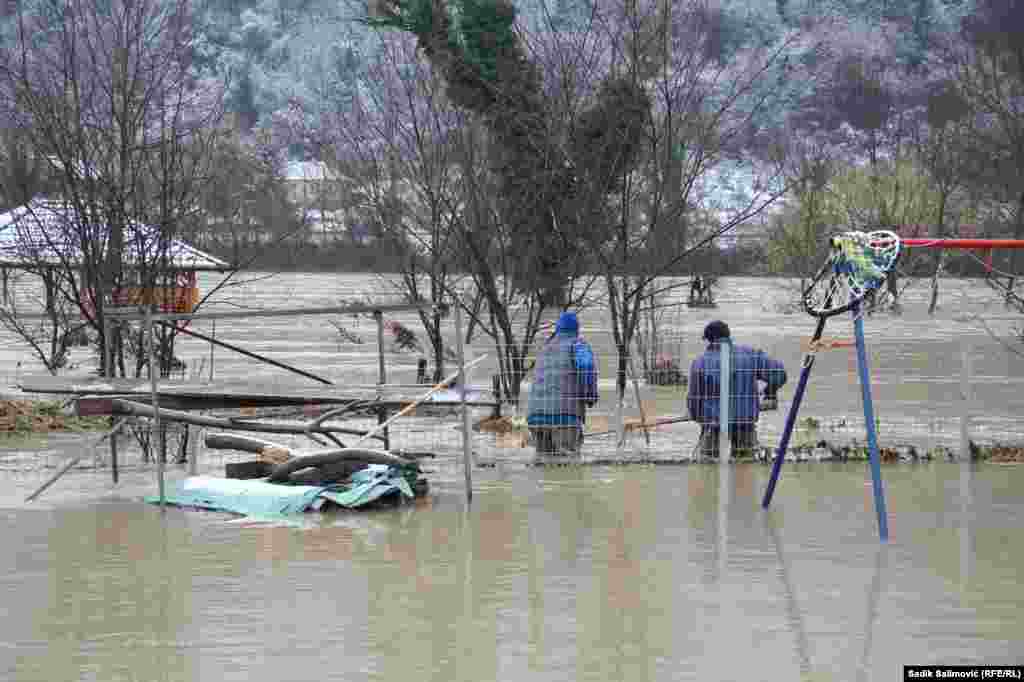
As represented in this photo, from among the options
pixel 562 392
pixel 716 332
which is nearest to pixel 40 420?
pixel 562 392

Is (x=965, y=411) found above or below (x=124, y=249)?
below

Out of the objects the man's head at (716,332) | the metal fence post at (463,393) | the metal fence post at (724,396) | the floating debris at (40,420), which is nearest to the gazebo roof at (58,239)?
the floating debris at (40,420)

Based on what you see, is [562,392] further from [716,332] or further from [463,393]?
[463,393]

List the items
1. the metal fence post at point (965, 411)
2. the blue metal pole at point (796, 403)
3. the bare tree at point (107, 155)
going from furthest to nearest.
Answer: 1. the bare tree at point (107, 155)
2. the metal fence post at point (965, 411)
3. the blue metal pole at point (796, 403)

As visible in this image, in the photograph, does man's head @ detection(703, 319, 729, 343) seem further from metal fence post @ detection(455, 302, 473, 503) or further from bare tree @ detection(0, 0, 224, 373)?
bare tree @ detection(0, 0, 224, 373)

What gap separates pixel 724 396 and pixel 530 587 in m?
5.82

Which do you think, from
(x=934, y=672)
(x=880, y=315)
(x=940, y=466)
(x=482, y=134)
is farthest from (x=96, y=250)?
(x=880, y=315)

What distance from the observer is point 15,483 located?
49.2ft

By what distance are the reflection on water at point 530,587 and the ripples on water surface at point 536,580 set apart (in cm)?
2

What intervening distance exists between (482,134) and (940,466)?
29.4ft

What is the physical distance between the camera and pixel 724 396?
1552 cm

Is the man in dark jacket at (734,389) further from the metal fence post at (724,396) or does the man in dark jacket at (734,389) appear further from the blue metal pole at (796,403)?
the blue metal pole at (796,403)

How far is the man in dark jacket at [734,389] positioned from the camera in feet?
51.4

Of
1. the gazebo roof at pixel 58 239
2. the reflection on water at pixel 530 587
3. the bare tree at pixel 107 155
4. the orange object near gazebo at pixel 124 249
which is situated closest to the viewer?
the reflection on water at pixel 530 587
